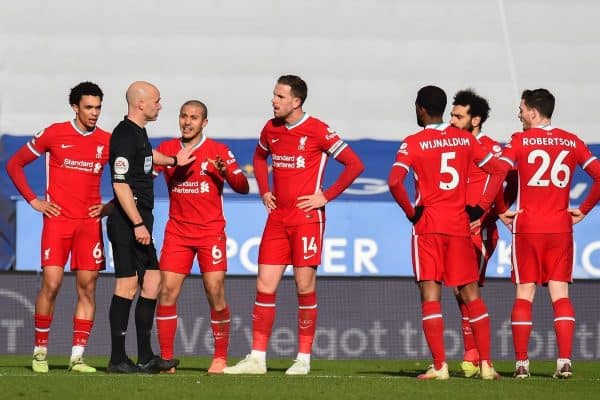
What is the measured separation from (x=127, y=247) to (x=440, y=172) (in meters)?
2.35

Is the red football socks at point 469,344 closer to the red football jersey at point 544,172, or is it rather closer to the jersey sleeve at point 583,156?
the red football jersey at point 544,172

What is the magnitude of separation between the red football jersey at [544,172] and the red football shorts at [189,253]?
225 cm

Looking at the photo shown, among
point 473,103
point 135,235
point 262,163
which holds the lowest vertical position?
point 135,235

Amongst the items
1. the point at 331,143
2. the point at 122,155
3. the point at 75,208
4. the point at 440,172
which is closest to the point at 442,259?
the point at 440,172

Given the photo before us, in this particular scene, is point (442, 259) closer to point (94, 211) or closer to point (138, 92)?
point (138, 92)

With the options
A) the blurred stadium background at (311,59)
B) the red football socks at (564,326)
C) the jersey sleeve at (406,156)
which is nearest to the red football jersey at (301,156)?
the jersey sleeve at (406,156)

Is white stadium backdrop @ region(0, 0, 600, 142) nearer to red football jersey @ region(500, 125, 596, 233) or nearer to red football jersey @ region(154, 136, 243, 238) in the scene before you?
red football jersey @ region(154, 136, 243, 238)

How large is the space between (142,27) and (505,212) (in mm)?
11590

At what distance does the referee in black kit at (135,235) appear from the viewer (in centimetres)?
1057

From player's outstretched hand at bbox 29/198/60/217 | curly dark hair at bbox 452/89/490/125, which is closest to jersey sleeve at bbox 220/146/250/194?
player's outstretched hand at bbox 29/198/60/217

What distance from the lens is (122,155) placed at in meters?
10.5

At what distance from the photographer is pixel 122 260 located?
10.7m

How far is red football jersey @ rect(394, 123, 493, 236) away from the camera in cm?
1021

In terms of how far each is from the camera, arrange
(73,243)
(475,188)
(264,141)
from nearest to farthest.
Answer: (264,141) → (73,243) → (475,188)
